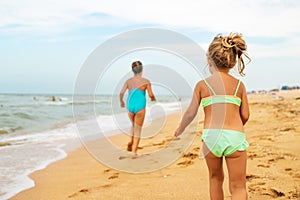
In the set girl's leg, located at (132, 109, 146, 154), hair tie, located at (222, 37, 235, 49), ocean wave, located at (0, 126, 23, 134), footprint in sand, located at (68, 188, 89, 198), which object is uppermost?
hair tie, located at (222, 37, 235, 49)

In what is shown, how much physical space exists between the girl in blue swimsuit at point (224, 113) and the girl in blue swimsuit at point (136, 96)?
3.41m

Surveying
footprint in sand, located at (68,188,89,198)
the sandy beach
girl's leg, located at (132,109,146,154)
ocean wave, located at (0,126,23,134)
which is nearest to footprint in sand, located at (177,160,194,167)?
the sandy beach

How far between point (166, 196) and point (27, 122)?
10888mm

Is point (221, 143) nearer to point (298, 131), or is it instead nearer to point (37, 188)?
point (37, 188)

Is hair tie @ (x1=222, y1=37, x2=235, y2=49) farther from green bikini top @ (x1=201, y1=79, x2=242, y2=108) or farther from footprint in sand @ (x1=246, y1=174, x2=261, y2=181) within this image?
footprint in sand @ (x1=246, y1=174, x2=261, y2=181)

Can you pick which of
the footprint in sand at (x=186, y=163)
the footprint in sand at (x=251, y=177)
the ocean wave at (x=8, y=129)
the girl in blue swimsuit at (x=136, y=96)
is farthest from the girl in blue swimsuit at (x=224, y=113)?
the ocean wave at (x=8, y=129)

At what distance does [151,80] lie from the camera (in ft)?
21.3

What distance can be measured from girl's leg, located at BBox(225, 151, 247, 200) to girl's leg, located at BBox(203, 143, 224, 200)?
11cm

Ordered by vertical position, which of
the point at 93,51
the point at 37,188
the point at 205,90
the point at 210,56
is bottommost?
the point at 37,188

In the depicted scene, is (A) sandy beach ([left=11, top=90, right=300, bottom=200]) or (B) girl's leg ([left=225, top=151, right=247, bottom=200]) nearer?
(B) girl's leg ([left=225, top=151, right=247, bottom=200])

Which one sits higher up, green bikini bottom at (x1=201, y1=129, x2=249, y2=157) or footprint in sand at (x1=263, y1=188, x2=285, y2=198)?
green bikini bottom at (x1=201, y1=129, x2=249, y2=157)

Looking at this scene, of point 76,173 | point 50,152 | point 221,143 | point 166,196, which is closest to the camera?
point 221,143

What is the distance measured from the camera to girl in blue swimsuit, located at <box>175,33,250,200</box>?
279cm

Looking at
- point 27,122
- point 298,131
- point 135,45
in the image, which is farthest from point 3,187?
point 27,122
